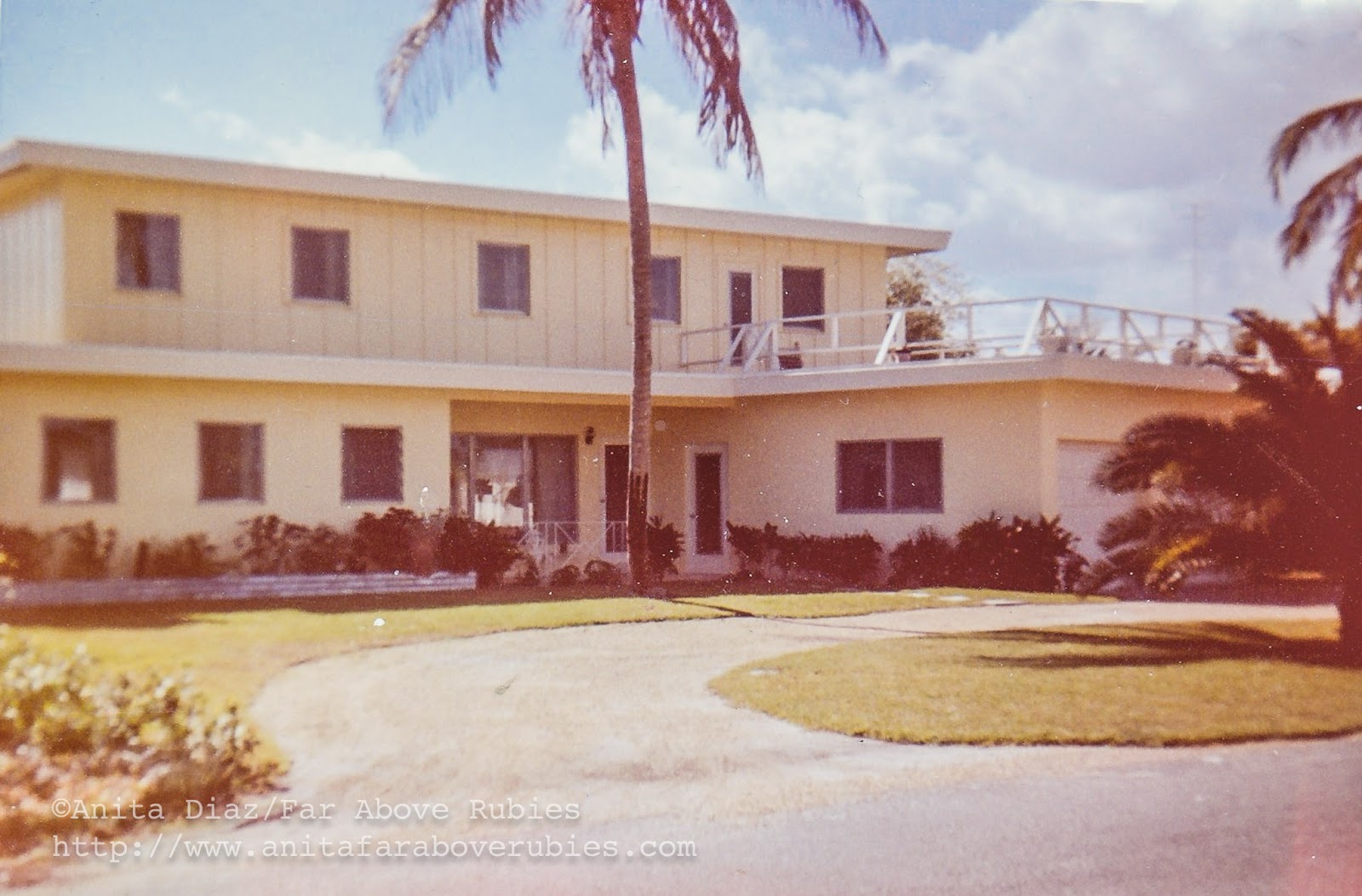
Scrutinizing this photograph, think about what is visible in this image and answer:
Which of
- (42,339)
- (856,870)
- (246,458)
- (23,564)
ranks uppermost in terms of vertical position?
(42,339)

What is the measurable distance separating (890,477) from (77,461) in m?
9.72

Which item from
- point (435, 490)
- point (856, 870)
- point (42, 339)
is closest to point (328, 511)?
point (435, 490)

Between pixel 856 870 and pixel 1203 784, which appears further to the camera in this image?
pixel 1203 784

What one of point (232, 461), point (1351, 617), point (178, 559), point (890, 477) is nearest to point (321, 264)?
point (232, 461)

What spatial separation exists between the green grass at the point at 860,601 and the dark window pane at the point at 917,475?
5.41 feet

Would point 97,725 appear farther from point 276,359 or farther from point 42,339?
point 276,359

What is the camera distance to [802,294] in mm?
18188

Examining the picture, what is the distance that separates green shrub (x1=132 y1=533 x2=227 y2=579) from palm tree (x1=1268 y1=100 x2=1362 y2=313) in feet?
23.3

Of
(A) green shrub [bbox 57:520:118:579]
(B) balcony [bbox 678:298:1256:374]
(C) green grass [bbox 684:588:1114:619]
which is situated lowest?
(C) green grass [bbox 684:588:1114:619]

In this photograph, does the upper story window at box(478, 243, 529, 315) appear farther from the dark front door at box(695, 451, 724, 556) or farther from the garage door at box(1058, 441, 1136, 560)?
the garage door at box(1058, 441, 1136, 560)

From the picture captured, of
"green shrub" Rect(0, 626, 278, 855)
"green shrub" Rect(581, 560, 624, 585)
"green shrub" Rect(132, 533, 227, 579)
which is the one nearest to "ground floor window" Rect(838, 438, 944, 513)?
"green shrub" Rect(581, 560, 624, 585)

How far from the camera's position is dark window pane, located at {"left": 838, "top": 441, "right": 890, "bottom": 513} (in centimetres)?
1480

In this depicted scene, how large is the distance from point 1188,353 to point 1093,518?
2.51 metres

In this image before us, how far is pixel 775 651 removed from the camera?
945cm
